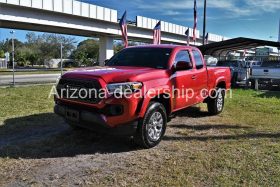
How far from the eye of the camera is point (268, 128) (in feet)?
25.4

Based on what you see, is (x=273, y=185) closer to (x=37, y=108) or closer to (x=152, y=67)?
(x=152, y=67)

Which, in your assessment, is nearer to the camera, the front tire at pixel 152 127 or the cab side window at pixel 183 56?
the front tire at pixel 152 127

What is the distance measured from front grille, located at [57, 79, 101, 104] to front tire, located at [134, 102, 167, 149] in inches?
35.7

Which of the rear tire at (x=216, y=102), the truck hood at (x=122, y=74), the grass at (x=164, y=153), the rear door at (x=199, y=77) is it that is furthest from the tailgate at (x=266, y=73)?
the truck hood at (x=122, y=74)

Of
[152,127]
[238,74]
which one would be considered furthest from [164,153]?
[238,74]

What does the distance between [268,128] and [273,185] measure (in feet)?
11.6

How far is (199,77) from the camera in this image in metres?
7.80

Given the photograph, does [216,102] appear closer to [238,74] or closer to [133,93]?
[133,93]

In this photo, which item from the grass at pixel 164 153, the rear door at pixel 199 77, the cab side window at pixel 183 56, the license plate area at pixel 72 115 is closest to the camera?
the grass at pixel 164 153

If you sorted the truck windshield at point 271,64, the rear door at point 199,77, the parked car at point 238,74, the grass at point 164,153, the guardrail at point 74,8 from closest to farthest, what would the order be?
the grass at point 164,153
the rear door at point 199,77
the truck windshield at point 271,64
the parked car at point 238,74
the guardrail at point 74,8

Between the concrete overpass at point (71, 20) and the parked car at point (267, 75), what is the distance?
19.8 m

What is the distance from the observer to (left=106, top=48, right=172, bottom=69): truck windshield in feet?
22.1

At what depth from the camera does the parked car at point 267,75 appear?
17.5 metres

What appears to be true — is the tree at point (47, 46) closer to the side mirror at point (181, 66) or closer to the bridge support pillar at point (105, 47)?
the bridge support pillar at point (105, 47)
